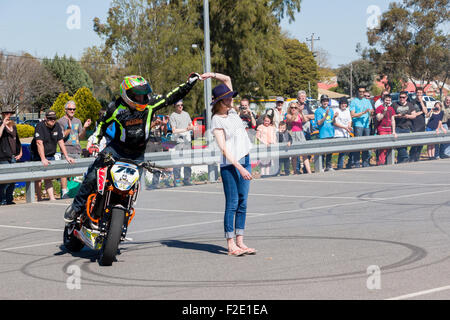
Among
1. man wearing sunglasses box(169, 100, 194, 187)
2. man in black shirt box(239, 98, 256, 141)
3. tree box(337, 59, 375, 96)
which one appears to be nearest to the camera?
man wearing sunglasses box(169, 100, 194, 187)

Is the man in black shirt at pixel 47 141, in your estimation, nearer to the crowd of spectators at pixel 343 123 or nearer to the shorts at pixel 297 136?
the crowd of spectators at pixel 343 123

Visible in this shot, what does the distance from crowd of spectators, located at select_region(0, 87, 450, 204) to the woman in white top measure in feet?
18.0

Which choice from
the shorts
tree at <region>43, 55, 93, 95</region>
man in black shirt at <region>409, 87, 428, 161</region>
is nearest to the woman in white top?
the shorts

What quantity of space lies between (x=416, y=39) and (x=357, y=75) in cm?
3915

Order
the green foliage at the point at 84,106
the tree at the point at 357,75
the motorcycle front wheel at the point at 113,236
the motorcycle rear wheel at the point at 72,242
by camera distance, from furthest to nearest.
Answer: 1. the tree at the point at 357,75
2. the green foliage at the point at 84,106
3. the motorcycle rear wheel at the point at 72,242
4. the motorcycle front wheel at the point at 113,236

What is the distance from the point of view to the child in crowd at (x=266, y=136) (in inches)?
712

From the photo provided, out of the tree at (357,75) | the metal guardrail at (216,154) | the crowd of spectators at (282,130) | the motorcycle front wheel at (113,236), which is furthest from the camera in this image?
the tree at (357,75)

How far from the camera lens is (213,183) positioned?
17.2 meters

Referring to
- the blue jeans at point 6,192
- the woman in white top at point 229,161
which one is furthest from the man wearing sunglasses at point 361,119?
the woman in white top at point 229,161

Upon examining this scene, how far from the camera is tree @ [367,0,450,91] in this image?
59562 millimetres

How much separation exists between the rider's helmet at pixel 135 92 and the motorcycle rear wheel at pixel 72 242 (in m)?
1.64

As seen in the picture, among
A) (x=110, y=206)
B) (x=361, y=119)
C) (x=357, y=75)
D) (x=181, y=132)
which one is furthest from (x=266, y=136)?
(x=357, y=75)

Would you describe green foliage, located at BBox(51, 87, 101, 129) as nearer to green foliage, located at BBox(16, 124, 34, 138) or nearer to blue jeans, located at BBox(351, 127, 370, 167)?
green foliage, located at BBox(16, 124, 34, 138)
